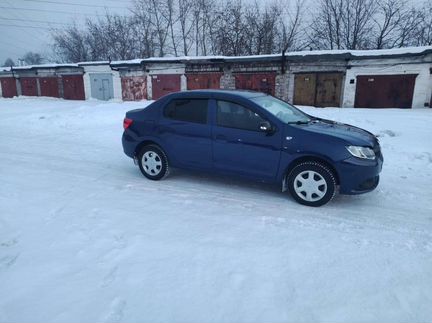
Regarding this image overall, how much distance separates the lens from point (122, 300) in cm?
255

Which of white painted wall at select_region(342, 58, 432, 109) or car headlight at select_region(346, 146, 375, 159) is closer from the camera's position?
car headlight at select_region(346, 146, 375, 159)

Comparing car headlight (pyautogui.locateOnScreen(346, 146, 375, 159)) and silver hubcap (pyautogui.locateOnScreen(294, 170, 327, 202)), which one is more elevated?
car headlight (pyautogui.locateOnScreen(346, 146, 375, 159))

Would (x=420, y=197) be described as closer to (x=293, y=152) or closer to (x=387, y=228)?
(x=387, y=228)

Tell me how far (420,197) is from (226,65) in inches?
652

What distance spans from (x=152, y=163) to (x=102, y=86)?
21.9 meters

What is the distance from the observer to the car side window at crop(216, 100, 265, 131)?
15.1 ft

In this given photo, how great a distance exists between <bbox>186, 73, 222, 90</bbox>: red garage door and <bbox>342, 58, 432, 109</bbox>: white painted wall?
793 centimetres

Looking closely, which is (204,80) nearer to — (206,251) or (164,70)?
(164,70)

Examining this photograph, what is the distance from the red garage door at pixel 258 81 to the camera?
62.0 ft

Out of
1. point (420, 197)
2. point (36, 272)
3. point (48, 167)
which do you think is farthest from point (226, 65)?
point (36, 272)

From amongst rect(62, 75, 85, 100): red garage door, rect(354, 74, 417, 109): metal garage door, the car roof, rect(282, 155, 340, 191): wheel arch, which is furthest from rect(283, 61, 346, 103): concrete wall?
rect(62, 75, 85, 100): red garage door

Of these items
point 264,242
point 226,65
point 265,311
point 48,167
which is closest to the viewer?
point 265,311

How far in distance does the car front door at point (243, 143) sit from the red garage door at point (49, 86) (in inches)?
1070

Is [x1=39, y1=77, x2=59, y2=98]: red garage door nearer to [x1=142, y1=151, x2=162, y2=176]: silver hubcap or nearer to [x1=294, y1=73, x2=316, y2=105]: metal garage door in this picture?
[x1=294, y1=73, x2=316, y2=105]: metal garage door
